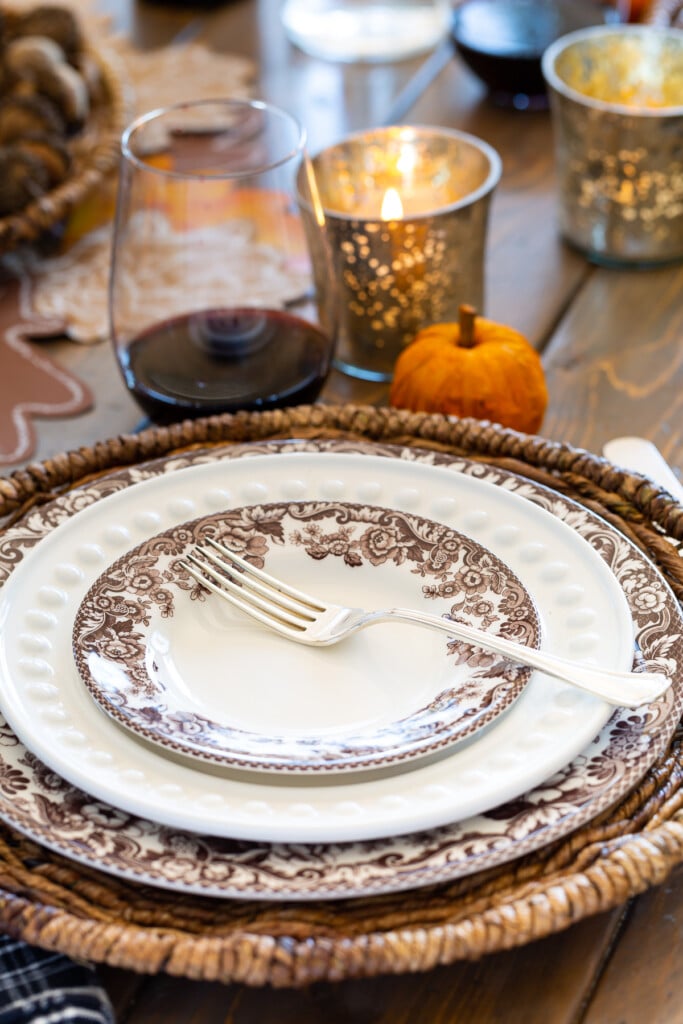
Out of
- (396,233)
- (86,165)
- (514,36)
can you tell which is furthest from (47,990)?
(514,36)

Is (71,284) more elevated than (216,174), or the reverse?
(216,174)

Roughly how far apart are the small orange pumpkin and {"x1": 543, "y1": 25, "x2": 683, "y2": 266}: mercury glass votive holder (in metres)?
0.26

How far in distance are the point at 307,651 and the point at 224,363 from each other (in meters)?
0.28

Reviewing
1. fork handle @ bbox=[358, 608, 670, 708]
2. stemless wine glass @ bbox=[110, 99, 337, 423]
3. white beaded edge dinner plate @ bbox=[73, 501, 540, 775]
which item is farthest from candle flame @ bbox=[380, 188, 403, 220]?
fork handle @ bbox=[358, 608, 670, 708]

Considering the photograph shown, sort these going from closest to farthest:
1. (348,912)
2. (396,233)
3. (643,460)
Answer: (348,912) < (643,460) < (396,233)

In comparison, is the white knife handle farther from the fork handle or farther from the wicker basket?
the wicker basket

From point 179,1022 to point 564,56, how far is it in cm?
93

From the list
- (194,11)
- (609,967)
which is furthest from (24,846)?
(194,11)

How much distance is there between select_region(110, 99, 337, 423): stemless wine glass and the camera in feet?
2.56

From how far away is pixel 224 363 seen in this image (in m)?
0.81

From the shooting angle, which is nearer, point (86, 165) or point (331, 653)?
point (331, 653)

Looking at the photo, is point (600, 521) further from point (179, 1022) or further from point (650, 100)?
point (650, 100)

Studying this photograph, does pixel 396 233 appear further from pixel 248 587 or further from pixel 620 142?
pixel 248 587

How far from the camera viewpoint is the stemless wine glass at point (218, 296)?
78cm
